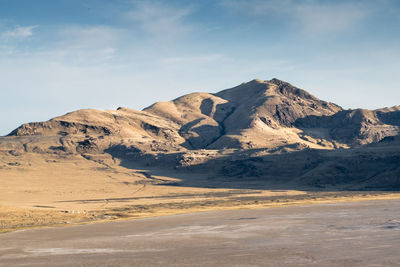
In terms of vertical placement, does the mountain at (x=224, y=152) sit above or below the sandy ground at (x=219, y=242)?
above

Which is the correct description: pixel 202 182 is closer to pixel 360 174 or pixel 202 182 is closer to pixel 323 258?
pixel 360 174

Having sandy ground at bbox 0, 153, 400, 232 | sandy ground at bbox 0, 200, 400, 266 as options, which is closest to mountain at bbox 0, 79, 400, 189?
sandy ground at bbox 0, 153, 400, 232

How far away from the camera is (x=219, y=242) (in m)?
35.4

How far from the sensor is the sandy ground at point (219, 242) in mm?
28141

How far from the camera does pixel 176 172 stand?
487ft

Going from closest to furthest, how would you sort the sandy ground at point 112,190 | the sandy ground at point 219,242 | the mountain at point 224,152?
1. the sandy ground at point 219,242
2. the sandy ground at point 112,190
3. the mountain at point 224,152

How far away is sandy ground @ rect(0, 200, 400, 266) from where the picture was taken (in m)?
28.1

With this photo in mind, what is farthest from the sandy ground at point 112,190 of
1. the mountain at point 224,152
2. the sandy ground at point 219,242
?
the sandy ground at point 219,242

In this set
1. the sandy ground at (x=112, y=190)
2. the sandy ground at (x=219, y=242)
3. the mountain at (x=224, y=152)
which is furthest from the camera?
the mountain at (x=224, y=152)

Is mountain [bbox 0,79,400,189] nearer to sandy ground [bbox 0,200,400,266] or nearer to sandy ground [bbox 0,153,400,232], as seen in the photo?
sandy ground [bbox 0,153,400,232]

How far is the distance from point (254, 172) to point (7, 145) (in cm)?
8603

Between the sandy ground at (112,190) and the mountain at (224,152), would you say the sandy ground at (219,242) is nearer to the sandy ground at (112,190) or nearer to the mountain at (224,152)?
the sandy ground at (112,190)

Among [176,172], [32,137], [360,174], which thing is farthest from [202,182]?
[32,137]

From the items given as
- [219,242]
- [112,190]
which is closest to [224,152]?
[112,190]
